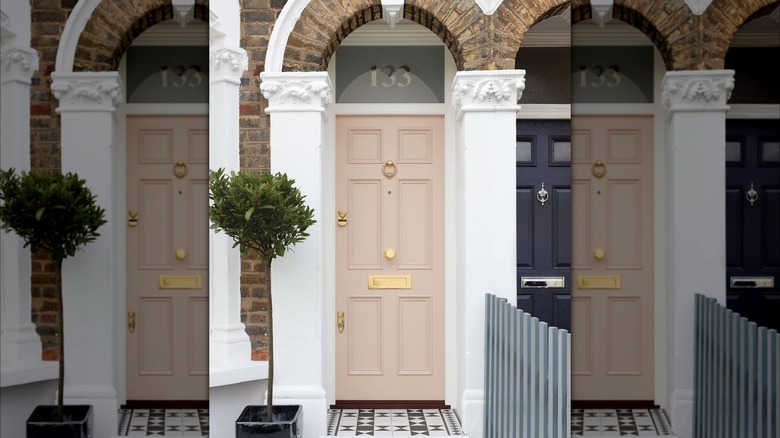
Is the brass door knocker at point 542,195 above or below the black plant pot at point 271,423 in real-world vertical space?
above

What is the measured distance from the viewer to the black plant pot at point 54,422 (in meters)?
0.50

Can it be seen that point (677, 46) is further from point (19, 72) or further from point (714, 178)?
point (19, 72)

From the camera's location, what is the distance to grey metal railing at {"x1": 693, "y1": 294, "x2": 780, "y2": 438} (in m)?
0.44

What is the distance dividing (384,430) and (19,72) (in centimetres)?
395

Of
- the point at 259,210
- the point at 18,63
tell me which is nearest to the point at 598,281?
the point at 18,63

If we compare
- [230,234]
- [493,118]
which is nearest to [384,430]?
[230,234]

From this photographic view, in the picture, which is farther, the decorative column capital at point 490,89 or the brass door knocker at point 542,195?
the brass door knocker at point 542,195

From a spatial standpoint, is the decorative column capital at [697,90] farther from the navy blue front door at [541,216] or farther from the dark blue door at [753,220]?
the navy blue front door at [541,216]

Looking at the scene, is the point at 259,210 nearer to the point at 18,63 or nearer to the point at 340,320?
the point at 340,320

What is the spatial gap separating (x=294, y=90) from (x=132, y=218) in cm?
354

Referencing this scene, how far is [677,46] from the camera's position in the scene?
0.48 m

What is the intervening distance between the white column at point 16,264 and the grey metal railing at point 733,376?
44 cm

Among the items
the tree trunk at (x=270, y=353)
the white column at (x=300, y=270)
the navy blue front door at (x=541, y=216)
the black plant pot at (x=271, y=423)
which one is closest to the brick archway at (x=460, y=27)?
the white column at (x=300, y=270)

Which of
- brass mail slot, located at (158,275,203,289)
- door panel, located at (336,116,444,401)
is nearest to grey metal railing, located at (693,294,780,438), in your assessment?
brass mail slot, located at (158,275,203,289)
